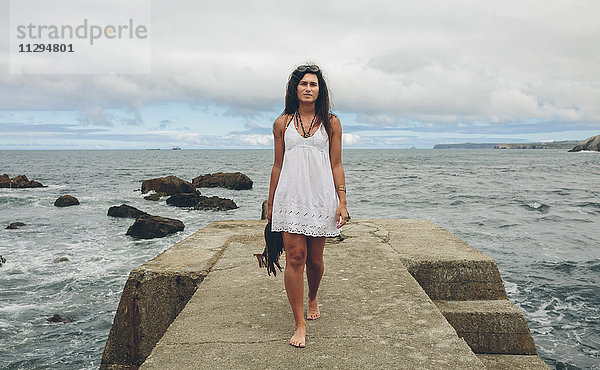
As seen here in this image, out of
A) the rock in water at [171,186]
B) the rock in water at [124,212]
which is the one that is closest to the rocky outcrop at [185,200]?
the rock in water at [171,186]

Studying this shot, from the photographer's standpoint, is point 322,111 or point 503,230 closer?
point 322,111

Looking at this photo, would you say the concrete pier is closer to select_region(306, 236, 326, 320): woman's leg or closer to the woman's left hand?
select_region(306, 236, 326, 320): woman's leg

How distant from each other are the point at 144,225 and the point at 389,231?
1018cm

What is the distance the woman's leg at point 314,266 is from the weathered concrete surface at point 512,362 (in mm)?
1706

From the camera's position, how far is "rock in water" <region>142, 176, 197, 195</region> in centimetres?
2739

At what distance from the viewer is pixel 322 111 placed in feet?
10.6

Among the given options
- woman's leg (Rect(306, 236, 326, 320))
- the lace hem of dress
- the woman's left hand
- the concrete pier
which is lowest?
the concrete pier

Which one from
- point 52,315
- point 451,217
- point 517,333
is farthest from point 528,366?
point 451,217

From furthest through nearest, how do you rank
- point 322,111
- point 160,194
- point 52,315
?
point 160,194
point 52,315
point 322,111

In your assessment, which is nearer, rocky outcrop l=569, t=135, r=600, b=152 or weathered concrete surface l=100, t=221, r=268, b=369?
weathered concrete surface l=100, t=221, r=268, b=369

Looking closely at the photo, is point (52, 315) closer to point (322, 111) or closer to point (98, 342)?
point (98, 342)

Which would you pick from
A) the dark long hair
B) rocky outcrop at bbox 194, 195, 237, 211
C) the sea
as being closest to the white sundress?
the dark long hair

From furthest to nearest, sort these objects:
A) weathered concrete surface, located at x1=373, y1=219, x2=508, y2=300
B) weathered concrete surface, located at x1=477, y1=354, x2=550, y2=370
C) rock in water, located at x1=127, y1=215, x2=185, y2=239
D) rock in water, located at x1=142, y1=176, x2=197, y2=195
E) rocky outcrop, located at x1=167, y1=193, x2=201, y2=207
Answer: rock in water, located at x1=142, y1=176, x2=197, y2=195, rocky outcrop, located at x1=167, y1=193, x2=201, y2=207, rock in water, located at x1=127, y1=215, x2=185, y2=239, weathered concrete surface, located at x1=373, y1=219, x2=508, y2=300, weathered concrete surface, located at x1=477, y1=354, x2=550, y2=370

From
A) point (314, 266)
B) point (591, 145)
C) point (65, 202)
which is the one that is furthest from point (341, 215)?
point (591, 145)
